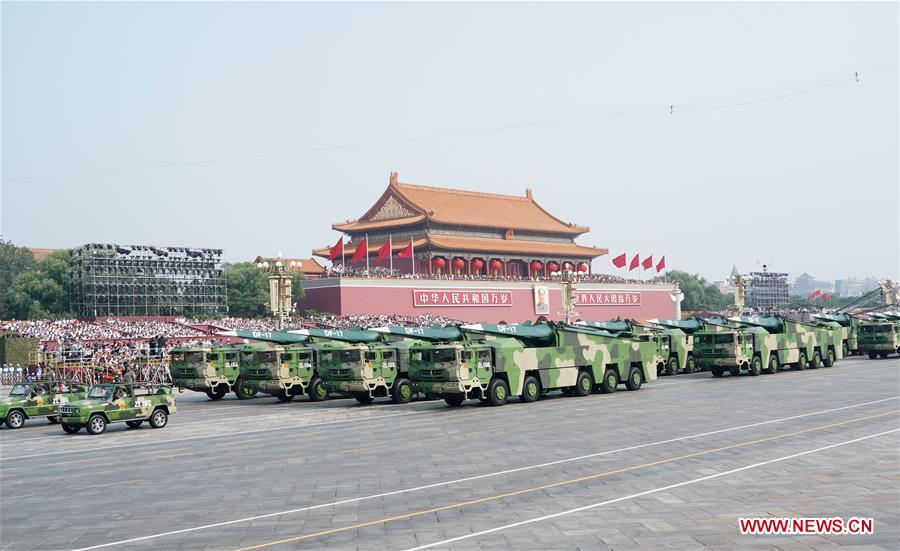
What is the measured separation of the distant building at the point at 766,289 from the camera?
113 meters

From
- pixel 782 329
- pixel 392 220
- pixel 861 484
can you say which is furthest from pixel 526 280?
pixel 861 484

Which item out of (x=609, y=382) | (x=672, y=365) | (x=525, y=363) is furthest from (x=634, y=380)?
(x=672, y=365)

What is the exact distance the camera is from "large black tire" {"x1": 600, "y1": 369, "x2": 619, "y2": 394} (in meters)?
Answer: 33.5

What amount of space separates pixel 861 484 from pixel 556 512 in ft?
16.9

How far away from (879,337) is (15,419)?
4179 cm

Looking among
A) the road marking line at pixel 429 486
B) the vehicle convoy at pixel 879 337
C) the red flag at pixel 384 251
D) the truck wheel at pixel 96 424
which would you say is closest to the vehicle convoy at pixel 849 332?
the vehicle convoy at pixel 879 337

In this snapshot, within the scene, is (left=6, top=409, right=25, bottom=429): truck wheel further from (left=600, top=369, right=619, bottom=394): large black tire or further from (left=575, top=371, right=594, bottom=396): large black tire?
(left=600, top=369, right=619, bottom=394): large black tire

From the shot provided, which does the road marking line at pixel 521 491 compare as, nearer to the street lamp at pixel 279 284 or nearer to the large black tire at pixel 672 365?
the large black tire at pixel 672 365

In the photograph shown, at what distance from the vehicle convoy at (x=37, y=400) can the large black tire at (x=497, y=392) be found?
38.8ft

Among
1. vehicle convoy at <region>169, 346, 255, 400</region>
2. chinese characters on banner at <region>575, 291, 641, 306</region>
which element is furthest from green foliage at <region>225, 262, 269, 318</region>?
vehicle convoy at <region>169, 346, 255, 400</region>

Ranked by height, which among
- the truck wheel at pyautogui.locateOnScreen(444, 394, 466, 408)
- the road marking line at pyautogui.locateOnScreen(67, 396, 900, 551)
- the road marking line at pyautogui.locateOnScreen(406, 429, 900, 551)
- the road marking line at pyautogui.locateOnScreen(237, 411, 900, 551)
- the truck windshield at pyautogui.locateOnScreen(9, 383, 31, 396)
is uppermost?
the truck windshield at pyautogui.locateOnScreen(9, 383, 31, 396)

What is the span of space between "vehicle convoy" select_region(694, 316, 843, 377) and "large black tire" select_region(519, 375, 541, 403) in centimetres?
1208

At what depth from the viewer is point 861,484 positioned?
48.9 feet

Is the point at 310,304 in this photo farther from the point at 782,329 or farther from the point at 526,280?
the point at 782,329
